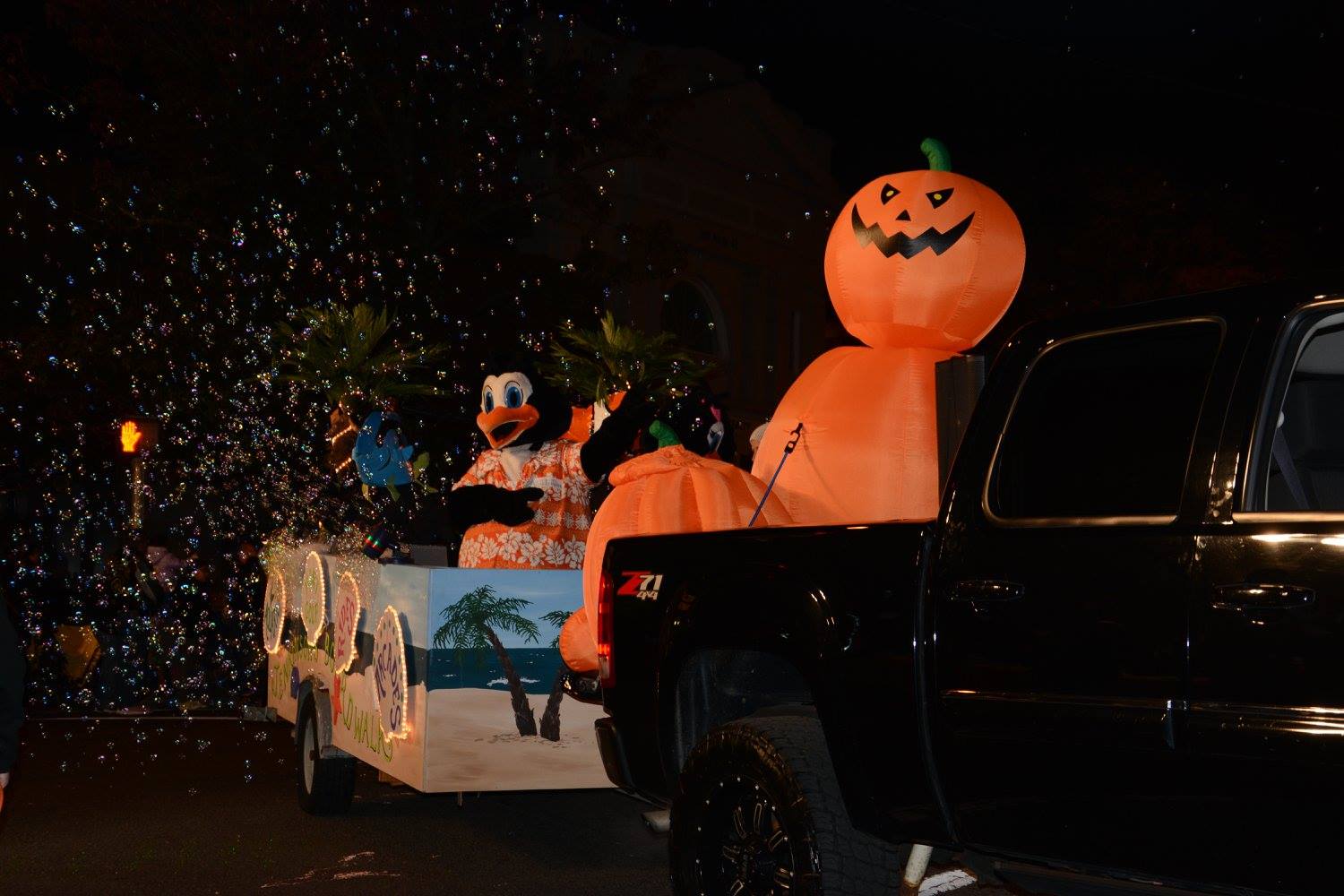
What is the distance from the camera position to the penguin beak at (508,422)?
890 cm

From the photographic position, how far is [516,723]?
6691 mm

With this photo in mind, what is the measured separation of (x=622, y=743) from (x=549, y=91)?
58.2ft

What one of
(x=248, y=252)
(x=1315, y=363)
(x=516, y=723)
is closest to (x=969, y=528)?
(x=1315, y=363)

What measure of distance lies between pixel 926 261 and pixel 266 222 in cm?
1491

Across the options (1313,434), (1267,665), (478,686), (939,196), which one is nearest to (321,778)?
(478,686)

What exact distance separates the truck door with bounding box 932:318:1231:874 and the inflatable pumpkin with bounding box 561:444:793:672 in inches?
106

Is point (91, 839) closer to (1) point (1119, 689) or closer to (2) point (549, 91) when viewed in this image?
(1) point (1119, 689)

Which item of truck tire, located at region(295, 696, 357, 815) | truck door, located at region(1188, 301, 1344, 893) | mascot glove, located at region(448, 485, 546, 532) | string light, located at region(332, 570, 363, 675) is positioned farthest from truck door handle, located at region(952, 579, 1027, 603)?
truck tire, located at region(295, 696, 357, 815)

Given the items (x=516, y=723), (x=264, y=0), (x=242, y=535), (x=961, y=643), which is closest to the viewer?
(x=961, y=643)

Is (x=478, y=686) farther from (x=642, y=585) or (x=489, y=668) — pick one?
(x=642, y=585)

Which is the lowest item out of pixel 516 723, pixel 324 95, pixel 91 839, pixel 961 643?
pixel 91 839

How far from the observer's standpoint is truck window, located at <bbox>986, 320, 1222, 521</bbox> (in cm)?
367

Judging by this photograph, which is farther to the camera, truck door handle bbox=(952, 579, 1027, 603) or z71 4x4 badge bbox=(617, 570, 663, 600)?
z71 4x4 badge bbox=(617, 570, 663, 600)

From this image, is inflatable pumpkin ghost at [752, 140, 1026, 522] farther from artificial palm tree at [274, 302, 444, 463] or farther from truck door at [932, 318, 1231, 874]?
artificial palm tree at [274, 302, 444, 463]
